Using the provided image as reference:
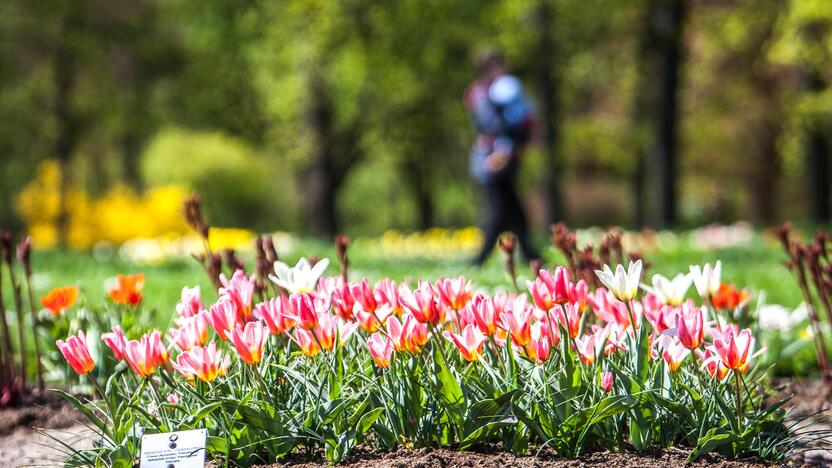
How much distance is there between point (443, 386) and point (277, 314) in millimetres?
530

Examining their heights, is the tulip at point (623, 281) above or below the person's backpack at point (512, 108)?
below

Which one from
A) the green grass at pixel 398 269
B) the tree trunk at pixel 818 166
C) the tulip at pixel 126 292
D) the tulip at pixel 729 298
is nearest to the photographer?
the tulip at pixel 126 292

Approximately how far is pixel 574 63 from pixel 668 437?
608 inches

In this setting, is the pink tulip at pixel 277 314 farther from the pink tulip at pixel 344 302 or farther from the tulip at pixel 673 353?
the tulip at pixel 673 353

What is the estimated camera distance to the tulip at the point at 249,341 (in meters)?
2.40

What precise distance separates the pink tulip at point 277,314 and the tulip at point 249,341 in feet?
0.57

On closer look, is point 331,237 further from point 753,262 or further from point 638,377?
point 638,377

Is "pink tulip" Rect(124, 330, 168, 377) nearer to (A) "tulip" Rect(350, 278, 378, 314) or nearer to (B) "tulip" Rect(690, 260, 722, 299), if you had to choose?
(A) "tulip" Rect(350, 278, 378, 314)

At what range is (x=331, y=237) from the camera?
616 inches

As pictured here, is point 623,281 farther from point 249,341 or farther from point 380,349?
point 249,341

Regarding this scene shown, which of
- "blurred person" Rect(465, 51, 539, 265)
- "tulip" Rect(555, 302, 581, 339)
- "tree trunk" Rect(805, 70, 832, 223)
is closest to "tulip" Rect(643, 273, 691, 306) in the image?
"tulip" Rect(555, 302, 581, 339)

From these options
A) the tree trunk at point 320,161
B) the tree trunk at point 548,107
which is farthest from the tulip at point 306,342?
the tree trunk at point 320,161

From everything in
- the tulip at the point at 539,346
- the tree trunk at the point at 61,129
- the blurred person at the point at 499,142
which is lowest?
the tulip at the point at 539,346

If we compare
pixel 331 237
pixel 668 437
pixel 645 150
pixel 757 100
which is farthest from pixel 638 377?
pixel 757 100
